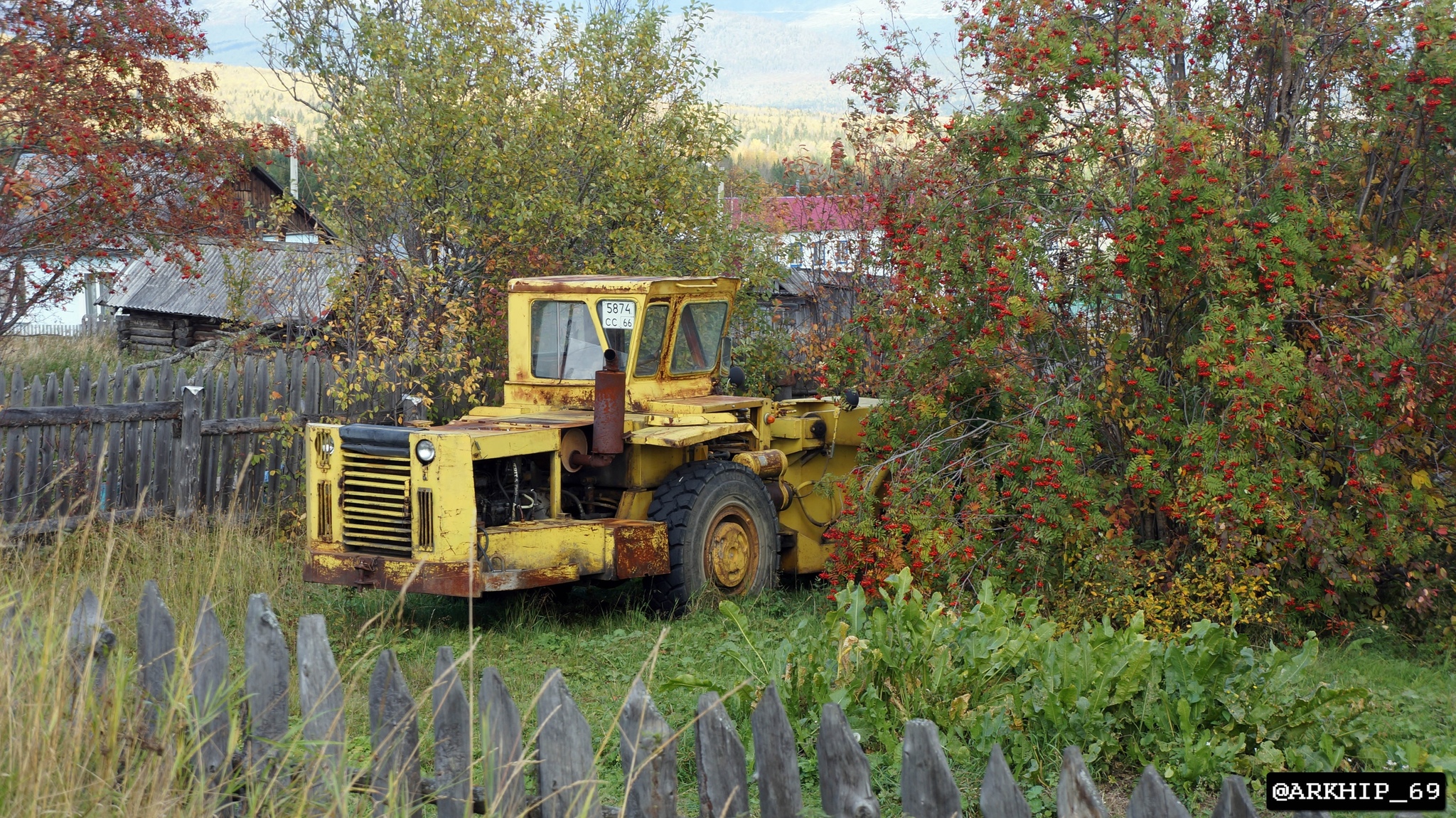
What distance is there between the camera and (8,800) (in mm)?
3111

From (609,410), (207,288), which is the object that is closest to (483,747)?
(609,410)

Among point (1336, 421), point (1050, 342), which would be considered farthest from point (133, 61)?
point (1336, 421)

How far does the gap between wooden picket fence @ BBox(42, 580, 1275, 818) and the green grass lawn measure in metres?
0.45

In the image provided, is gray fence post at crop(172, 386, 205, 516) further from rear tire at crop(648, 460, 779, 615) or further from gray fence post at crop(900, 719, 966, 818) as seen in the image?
gray fence post at crop(900, 719, 966, 818)

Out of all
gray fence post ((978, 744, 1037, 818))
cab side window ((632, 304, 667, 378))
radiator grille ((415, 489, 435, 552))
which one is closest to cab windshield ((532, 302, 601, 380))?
cab side window ((632, 304, 667, 378))

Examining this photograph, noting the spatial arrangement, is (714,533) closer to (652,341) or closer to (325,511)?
(652,341)

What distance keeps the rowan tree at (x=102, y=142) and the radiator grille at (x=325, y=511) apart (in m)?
3.72

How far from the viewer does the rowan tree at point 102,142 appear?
382 inches

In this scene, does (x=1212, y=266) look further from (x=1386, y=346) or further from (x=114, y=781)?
(x=114, y=781)

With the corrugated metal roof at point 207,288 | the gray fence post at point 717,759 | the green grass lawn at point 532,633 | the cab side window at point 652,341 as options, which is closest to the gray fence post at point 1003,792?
the gray fence post at point 717,759

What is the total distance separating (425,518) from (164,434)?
428 cm

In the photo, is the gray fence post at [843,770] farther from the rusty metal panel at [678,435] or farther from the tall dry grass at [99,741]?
the rusty metal panel at [678,435]

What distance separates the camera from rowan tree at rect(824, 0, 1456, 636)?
6.83 m

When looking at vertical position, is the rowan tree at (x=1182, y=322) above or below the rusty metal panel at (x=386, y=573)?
above
